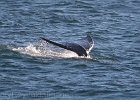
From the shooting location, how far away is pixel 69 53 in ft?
77.9

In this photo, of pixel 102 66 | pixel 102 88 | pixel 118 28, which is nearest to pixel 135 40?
pixel 118 28

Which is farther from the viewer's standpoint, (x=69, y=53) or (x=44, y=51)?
(x=44, y=51)

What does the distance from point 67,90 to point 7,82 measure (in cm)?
192

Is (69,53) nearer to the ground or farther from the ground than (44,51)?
nearer to the ground

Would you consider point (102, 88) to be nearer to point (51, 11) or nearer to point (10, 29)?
point (10, 29)

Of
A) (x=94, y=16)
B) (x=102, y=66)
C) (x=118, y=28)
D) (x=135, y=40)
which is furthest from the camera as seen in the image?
(x=94, y=16)

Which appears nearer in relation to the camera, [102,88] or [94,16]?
[102,88]

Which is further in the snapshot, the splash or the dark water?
the splash

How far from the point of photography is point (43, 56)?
23.5 meters

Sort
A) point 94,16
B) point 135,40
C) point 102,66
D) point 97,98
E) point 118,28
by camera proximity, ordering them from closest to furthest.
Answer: point 97,98, point 102,66, point 135,40, point 118,28, point 94,16

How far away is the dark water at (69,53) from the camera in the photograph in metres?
19.9

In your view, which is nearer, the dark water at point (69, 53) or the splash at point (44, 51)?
the dark water at point (69, 53)

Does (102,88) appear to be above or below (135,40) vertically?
below

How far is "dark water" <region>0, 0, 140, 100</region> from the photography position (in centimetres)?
1991
